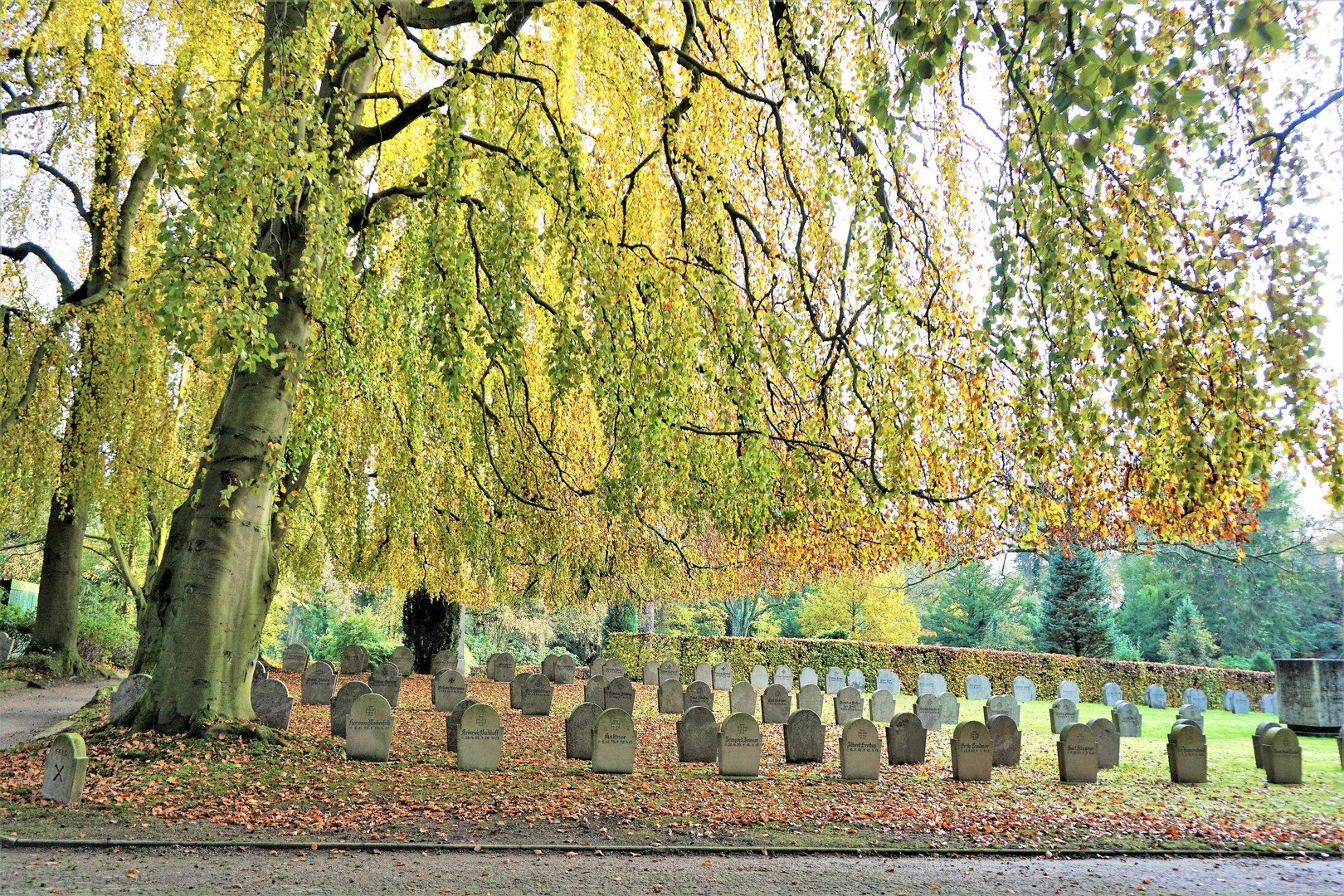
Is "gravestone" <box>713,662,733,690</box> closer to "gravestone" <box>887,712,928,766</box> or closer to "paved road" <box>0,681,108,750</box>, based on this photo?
"gravestone" <box>887,712,928,766</box>

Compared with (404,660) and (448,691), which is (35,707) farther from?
(404,660)

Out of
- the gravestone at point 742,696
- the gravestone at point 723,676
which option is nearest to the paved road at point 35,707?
the gravestone at point 742,696

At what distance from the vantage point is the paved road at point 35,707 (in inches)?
418

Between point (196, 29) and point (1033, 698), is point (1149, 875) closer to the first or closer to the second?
point (196, 29)

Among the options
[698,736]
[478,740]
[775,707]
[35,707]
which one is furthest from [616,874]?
[35,707]

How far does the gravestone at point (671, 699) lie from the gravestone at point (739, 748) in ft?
19.3

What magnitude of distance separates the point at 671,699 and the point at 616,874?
31.7 feet

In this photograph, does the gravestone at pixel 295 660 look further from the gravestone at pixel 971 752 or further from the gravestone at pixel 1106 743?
the gravestone at pixel 1106 743

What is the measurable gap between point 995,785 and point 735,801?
126 inches

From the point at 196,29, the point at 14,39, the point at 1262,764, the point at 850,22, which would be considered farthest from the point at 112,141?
the point at 1262,764

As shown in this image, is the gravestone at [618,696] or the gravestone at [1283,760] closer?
the gravestone at [1283,760]

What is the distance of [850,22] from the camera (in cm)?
655

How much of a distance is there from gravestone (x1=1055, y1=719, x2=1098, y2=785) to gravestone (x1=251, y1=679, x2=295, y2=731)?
346 inches

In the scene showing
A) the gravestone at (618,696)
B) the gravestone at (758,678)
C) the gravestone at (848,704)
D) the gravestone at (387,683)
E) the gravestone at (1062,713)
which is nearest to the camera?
the gravestone at (618,696)
